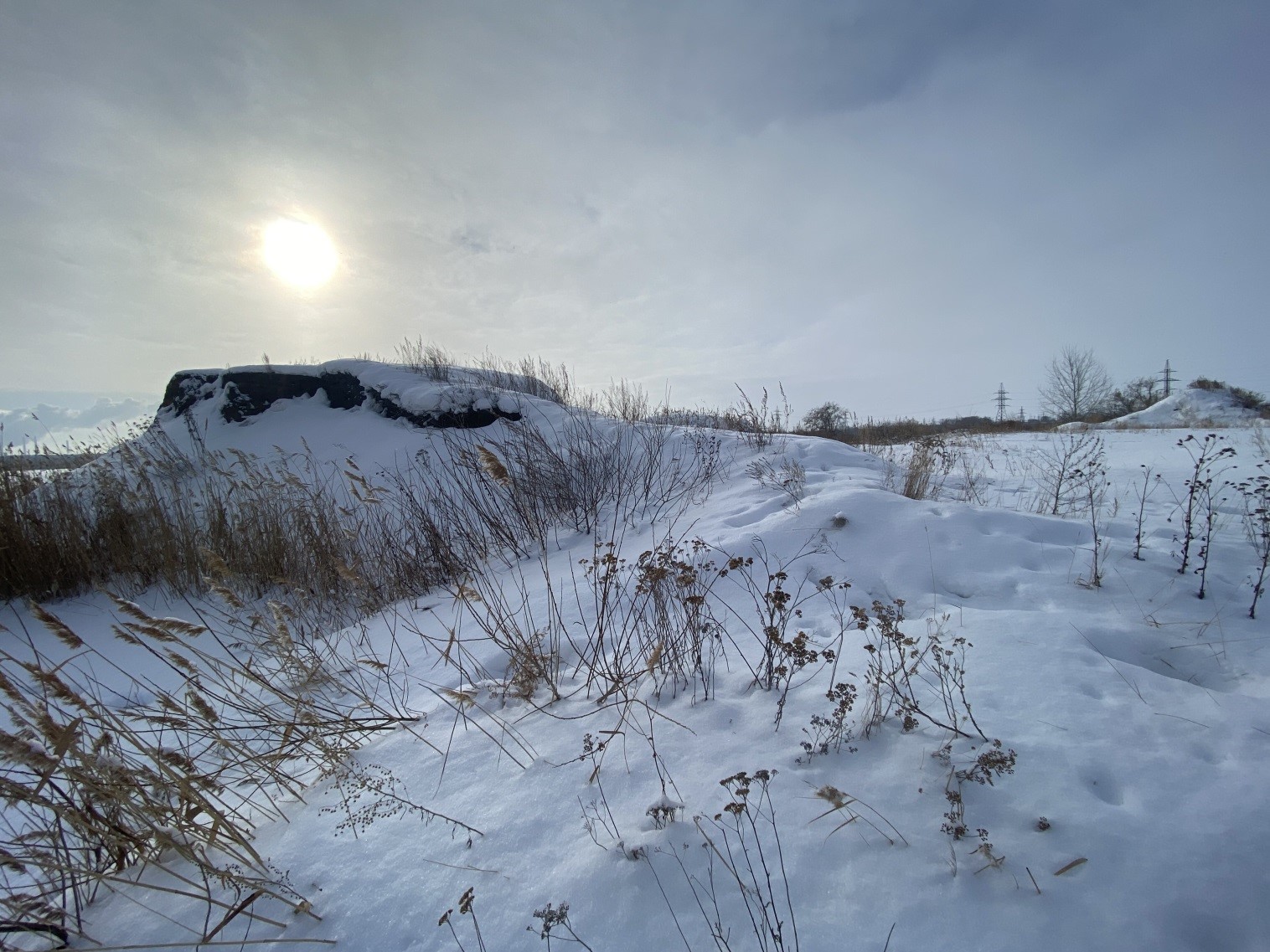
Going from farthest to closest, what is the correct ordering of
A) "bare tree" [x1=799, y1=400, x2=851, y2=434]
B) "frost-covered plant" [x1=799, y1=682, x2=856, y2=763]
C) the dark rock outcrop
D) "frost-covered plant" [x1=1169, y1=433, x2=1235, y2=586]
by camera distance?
"bare tree" [x1=799, y1=400, x2=851, y2=434] → the dark rock outcrop → "frost-covered plant" [x1=1169, y1=433, x2=1235, y2=586] → "frost-covered plant" [x1=799, y1=682, x2=856, y2=763]

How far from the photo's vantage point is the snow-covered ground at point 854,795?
1053 mm

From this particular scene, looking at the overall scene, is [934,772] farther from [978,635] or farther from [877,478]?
[877,478]

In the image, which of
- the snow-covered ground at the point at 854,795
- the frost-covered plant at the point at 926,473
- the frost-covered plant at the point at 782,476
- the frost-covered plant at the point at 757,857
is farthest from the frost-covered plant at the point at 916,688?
the frost-covered plant at the point at 926,473

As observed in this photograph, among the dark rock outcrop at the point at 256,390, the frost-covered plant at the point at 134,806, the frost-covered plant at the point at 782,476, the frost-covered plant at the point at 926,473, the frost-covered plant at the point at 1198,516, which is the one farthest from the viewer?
the dark rock outcrop at the point at 256,390

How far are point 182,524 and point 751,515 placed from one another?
568 centimetres

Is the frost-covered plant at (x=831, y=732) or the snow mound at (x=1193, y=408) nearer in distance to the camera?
the frost-covered plant at (x=831, y=732)

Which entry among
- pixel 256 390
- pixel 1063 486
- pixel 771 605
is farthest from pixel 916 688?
pixel 256 390

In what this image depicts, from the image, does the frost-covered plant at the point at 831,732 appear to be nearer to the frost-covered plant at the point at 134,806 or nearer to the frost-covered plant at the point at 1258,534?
the frost-covered plant at the point at 134,806

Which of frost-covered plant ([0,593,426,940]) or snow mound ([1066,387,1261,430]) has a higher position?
snow mound ([1066,387,1261,430])

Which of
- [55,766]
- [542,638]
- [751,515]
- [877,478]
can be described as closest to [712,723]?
[542,638]

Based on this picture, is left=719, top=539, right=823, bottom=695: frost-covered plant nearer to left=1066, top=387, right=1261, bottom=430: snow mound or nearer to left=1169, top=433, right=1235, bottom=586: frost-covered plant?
left=1169, top=433, right=1235, bottom=586: frost-covered plant

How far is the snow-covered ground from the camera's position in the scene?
1.05 meters

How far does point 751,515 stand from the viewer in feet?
12.9

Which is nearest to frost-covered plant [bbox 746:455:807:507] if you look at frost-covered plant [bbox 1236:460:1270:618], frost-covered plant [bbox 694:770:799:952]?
frost-covered plant [bbox 1236:460:1270:618]
